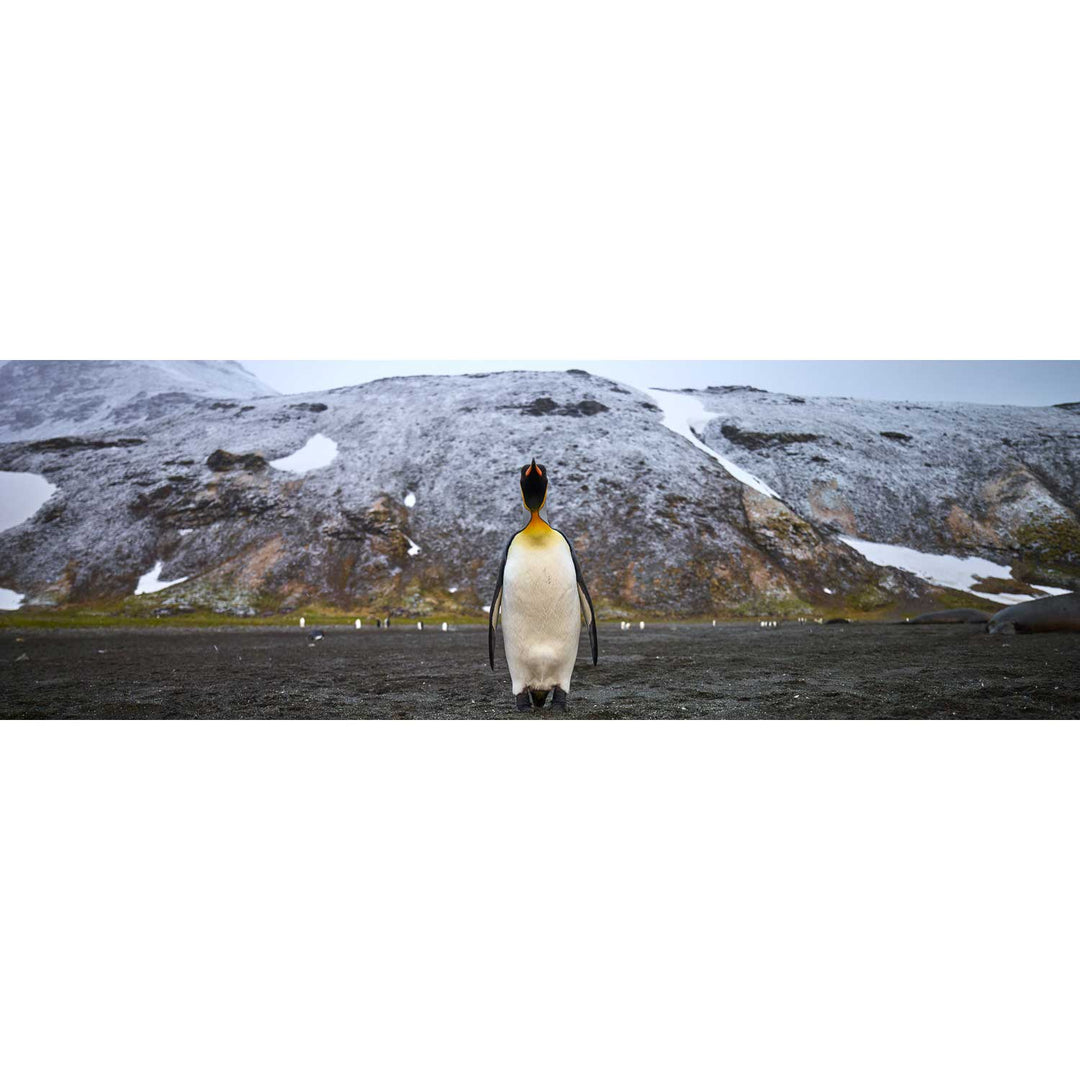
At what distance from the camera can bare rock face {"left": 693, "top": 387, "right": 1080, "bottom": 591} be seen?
949 centimetres

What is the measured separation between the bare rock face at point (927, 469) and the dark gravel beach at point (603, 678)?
138 cm

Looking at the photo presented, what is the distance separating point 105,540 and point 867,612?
10.5 meters

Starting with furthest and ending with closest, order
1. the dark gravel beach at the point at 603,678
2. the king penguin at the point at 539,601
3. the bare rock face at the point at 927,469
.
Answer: the bare rock face at the point at 927,469 → the dark gravel beach at the point at 603,678 → the king penguin at the point at 539,601

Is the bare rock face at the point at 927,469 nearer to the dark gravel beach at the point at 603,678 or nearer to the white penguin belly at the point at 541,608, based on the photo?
the dark gravel beach at the point at 603,678

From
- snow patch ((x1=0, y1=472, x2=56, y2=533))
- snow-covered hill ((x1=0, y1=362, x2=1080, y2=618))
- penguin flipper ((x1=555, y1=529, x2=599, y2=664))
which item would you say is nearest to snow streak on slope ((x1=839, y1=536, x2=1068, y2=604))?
snow-covered hill ((x1=0, y1=362, x2=1080, y2=618))

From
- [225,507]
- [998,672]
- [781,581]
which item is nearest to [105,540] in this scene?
[225,507]

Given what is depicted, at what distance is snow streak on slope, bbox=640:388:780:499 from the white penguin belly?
5974mm

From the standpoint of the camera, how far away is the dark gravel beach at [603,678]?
Result: 19.5 feet

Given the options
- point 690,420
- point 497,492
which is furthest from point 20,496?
point 690,420

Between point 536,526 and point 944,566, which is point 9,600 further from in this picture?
point 944,566

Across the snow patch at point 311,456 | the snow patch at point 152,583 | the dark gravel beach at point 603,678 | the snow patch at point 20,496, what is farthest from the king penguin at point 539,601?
the snow patch at point 311,456

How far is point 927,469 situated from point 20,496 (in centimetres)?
1169

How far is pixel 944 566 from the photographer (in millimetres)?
10016

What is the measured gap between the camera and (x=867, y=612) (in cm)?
1018
